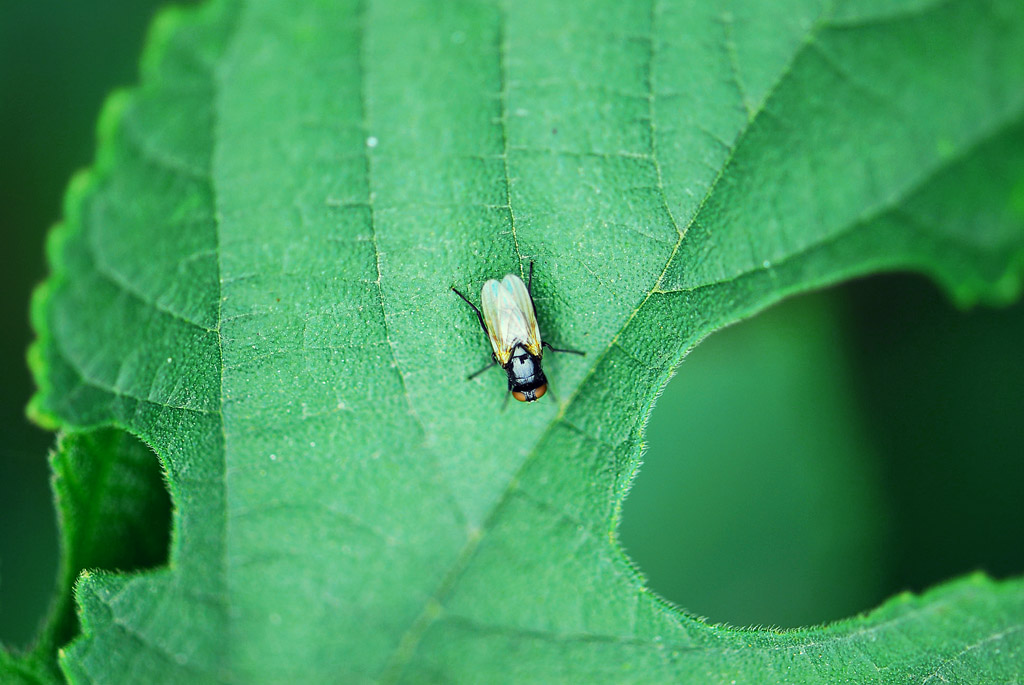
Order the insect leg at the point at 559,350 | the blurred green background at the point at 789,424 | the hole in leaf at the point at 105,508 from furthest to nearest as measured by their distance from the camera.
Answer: the blurred green background at the point at 789,424 → the insect leg at the point at 559,350 → the hole in leaf at the point at 105,508

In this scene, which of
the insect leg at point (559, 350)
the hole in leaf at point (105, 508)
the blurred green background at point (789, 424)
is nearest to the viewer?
the hole in leaf at point (105, 508)

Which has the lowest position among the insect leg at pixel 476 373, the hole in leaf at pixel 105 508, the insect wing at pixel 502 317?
the hole in leaf at pixel 105 508

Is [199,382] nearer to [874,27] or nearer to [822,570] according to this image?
[874,27]

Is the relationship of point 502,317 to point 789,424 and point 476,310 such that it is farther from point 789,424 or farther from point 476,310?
point 789,424

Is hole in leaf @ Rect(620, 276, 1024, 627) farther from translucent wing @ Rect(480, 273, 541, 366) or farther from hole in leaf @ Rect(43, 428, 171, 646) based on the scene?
hole in leaf @ Rect(43, 428, 171, 646)

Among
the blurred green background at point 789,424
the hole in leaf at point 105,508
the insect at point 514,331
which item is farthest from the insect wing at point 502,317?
the blurred green background at point 789,424

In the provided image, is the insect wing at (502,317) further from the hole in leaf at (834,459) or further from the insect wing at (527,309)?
the hole in leaf at (834,459)

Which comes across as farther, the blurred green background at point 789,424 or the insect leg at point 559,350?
the blurred green background at point 789,424

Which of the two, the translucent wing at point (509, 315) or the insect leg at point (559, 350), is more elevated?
the translucent wing at point (509, 315)
